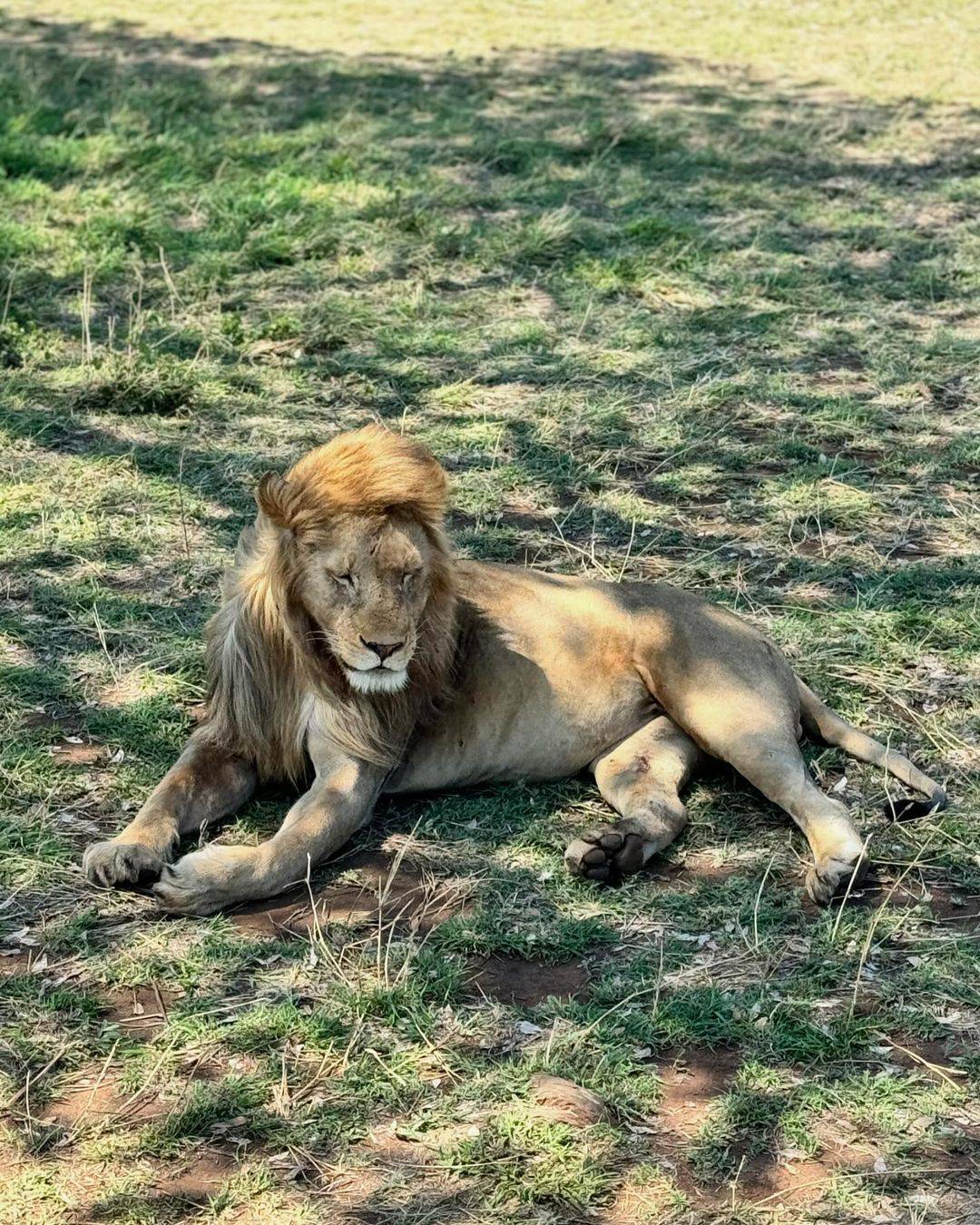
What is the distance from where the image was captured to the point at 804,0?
15.1 meters

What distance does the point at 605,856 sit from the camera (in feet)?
14.5

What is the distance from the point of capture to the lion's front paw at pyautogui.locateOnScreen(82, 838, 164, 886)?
4.27m

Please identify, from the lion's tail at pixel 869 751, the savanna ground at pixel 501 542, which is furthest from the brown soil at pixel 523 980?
the lion's tail at pixel 869 751

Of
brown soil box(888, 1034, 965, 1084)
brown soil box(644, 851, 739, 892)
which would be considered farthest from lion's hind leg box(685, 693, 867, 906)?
brown soil box(888, 1034, 965, 1084)

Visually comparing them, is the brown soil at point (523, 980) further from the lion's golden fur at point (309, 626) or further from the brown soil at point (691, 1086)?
the lion's golden fur at point (309, 626)

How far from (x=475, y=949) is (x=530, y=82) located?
9.12 meters

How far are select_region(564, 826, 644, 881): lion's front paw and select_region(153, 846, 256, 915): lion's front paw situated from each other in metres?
0.80

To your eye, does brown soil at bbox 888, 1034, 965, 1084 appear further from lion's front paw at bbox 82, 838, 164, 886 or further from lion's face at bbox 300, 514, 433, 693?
lion's front paw at bbox 82, 838, 164, 886

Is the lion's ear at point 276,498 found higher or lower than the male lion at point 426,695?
higher

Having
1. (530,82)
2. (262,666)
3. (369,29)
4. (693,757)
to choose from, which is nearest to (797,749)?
(693,757)

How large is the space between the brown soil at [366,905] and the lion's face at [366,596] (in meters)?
0.47

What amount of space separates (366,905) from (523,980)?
1.54 ft

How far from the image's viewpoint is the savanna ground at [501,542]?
3.54 metres

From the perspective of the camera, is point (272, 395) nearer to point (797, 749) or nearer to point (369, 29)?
point (797, 749)
